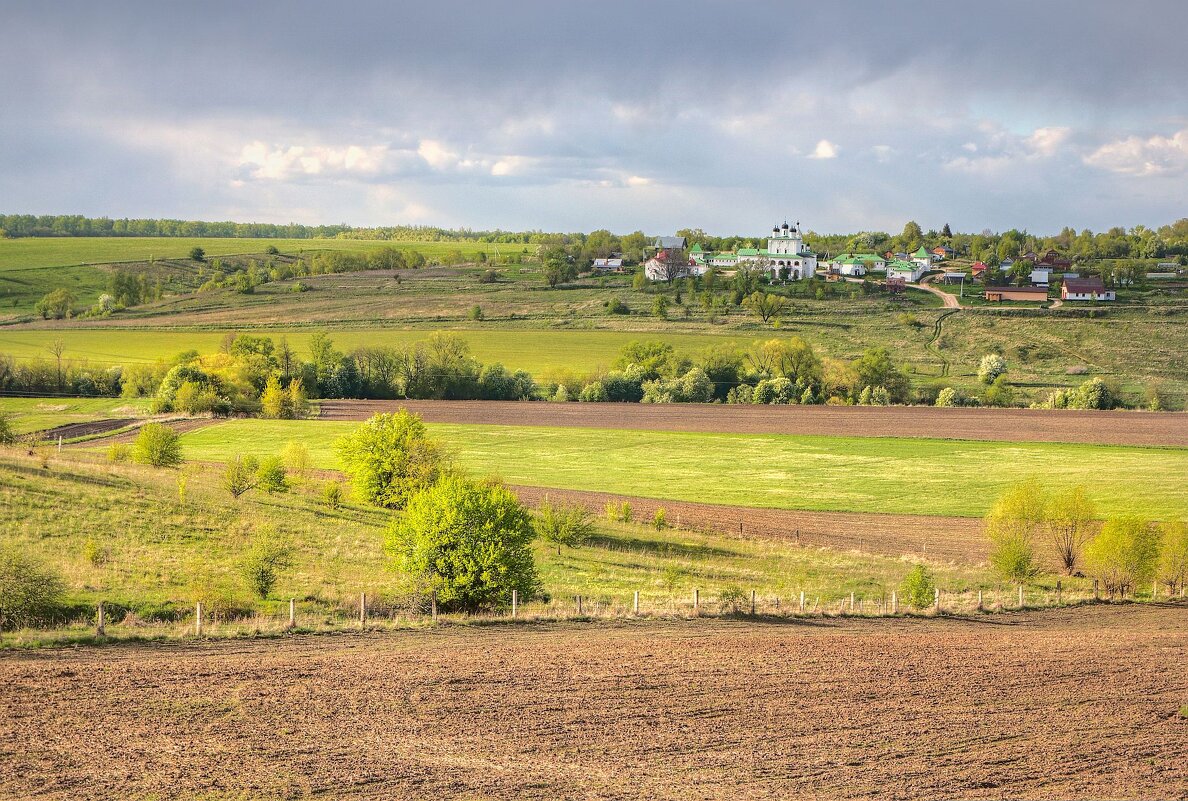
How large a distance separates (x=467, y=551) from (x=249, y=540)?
11183 millimetres

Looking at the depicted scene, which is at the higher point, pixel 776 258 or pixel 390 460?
pixel 776 258

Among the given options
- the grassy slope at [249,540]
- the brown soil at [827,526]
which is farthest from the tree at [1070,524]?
the grassy slope at [249,540]

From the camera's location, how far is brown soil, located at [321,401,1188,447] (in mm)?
71375

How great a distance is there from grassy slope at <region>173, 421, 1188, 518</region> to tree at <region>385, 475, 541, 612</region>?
19.7 meters

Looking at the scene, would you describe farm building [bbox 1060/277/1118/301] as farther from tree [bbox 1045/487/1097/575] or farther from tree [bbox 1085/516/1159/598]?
tree [bbox 1085/516/1159/598]

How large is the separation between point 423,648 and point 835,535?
27.2 metres

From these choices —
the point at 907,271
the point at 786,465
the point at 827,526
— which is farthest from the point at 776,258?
the point at 827,526

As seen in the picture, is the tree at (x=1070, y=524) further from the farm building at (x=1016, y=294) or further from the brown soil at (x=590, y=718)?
the farm building at (x=1016, y=294)

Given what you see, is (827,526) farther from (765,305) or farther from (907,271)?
(907,271)

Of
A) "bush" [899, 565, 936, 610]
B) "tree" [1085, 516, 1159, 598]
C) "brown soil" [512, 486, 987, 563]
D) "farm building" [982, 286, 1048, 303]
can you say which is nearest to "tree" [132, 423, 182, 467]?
"brown soil" [512, 486, 987, 563]

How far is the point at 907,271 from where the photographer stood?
518 feet

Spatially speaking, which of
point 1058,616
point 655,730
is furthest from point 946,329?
point 655,730

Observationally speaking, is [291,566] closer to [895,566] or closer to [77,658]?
[77,658]

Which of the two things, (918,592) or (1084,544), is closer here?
(918,592)
